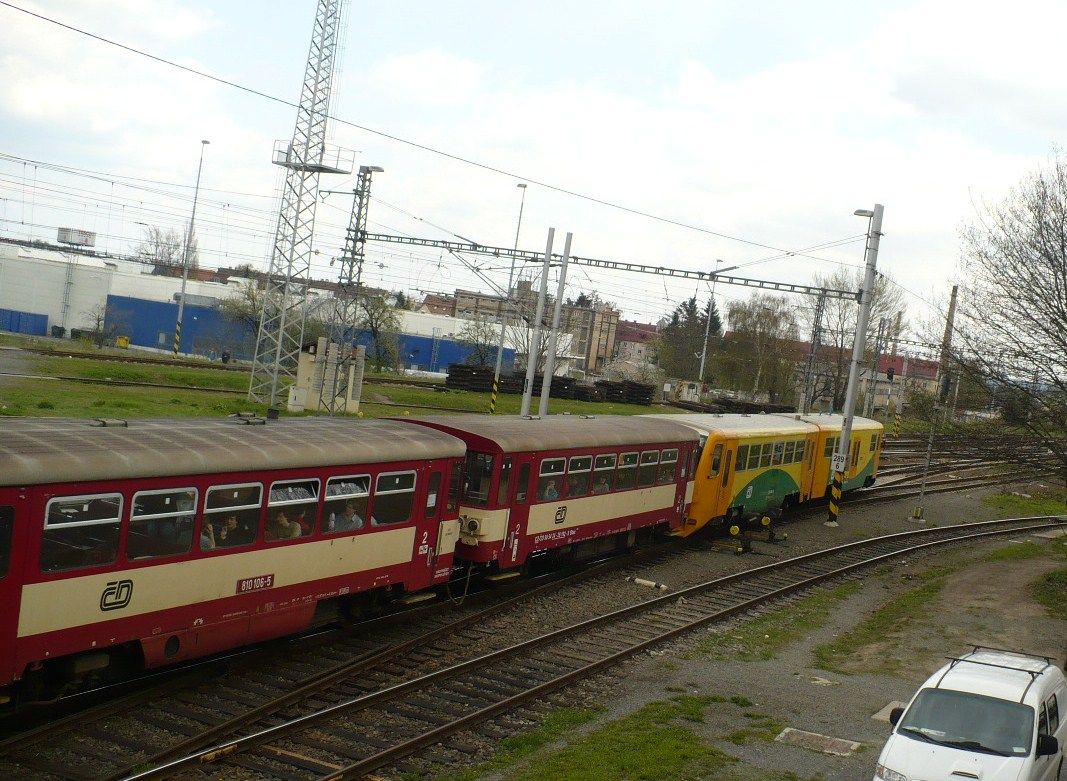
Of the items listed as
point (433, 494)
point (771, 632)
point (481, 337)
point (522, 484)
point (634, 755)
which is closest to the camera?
point (634, 755)

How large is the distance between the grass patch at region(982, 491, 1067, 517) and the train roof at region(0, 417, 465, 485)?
30.6 meters

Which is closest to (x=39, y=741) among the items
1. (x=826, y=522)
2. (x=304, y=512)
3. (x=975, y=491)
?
(x=304, y=512)

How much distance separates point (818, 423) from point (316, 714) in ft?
81.0

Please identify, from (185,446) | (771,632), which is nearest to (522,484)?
(771,632)

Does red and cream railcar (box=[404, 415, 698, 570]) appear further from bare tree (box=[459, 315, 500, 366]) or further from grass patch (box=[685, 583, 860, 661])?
bare tree (box=[459, 315, 500, 366])

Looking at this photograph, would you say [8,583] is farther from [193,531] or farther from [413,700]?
[413,700]

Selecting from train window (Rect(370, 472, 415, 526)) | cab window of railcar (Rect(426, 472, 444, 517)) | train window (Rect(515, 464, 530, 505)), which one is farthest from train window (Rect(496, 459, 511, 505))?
train window (Rect(370, 472, 415, 526))

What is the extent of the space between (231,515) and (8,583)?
2.74 metres

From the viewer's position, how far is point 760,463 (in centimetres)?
2711

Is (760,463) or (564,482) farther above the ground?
(760,463)

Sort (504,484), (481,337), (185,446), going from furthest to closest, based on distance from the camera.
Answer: (481,337) < (504,484) < (185,446)

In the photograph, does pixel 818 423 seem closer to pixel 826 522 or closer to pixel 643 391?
pixel 826 522

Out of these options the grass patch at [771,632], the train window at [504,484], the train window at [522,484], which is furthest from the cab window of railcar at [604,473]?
the grass patch at [771,632]

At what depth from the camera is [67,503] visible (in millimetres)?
9312
